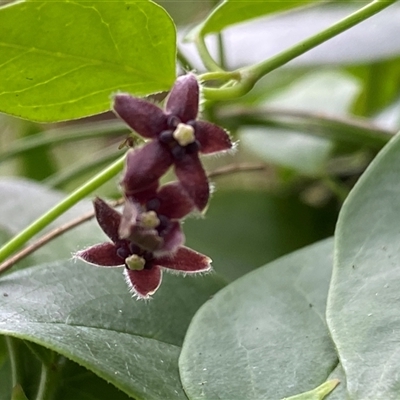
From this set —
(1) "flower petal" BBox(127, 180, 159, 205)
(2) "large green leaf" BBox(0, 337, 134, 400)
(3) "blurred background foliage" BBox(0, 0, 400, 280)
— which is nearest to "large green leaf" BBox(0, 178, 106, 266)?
(3) "blurred background foliage" BBox(0, 0, 400, 280)

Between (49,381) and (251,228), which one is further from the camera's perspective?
(251,228)

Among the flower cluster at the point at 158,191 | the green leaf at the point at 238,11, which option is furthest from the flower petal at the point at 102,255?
the green leaf at the point at 238,11

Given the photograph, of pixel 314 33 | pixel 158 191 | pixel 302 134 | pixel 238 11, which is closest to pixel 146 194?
pixel 158 191

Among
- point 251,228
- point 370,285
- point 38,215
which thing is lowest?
point 251,228

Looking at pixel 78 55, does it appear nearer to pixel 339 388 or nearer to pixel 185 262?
pixel 185 262

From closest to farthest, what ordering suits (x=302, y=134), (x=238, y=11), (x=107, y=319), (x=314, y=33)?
1. (x=107, y=319)
2. (x=238, y=11)
3. (x=314, y=33)
4. (x=302, y=134)

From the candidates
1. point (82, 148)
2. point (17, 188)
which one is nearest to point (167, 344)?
point (17, 188)
